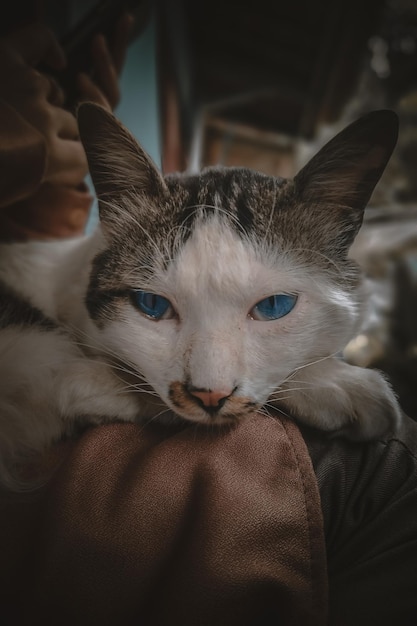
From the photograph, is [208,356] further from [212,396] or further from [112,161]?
[112,161]

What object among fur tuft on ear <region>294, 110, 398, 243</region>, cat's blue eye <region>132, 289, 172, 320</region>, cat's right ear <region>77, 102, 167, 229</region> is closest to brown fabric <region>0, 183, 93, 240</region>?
cat's right ear <region>77, 102, 167, 229</region>

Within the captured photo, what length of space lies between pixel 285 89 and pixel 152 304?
1.09 metres

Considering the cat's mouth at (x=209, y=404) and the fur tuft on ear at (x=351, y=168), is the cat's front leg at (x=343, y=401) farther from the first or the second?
the fur tuft on ear at (x=351, y=168)

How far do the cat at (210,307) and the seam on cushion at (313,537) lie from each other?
0.06 meters

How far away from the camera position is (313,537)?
42 cm

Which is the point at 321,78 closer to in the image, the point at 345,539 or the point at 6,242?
the point at 6,242

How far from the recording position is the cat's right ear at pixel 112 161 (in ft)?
1.64

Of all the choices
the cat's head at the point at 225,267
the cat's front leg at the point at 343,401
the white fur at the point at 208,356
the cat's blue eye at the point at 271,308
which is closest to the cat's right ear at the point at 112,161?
the cat's head at the point at 225,267

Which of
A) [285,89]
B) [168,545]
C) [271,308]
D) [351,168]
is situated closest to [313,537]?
[168,545]

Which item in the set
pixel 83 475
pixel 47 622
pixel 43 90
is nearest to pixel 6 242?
pixel 43 90

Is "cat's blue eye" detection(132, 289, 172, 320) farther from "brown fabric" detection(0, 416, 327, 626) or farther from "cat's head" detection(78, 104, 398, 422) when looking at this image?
"brown fabric" detection(0, 416, 327, 626)

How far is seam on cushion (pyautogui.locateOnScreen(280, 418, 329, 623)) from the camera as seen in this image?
398 millimetres

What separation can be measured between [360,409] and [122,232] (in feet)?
1.35

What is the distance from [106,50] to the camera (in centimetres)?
70
